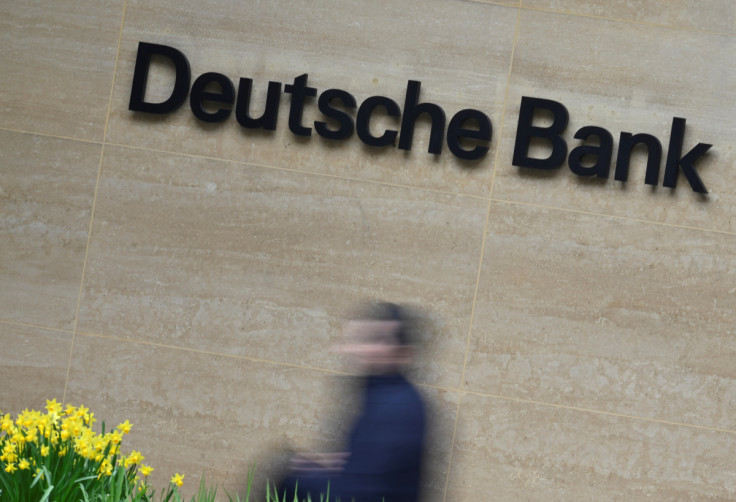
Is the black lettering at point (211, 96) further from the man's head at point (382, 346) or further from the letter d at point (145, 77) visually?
the man's head at point (382, 346)

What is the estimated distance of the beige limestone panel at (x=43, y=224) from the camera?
185 inches

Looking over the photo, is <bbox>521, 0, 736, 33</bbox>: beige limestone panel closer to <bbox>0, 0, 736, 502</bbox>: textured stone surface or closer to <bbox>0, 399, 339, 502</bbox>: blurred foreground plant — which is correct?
A: <bbox>0, 0, 736, 502</bbox>: textured stone surface

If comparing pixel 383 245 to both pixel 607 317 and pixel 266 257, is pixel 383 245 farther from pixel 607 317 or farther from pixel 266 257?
pixel 607 317

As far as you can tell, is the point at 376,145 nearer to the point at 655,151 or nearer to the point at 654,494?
the point at 655,151

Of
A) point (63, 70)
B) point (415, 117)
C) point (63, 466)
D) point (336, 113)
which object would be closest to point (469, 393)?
point (415, 117)

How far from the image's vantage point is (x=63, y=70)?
4703 mm

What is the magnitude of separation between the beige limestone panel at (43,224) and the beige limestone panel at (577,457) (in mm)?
2600

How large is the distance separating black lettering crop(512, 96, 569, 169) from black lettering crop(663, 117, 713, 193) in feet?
2.09

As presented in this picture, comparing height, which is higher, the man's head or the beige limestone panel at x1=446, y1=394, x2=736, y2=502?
the man's head

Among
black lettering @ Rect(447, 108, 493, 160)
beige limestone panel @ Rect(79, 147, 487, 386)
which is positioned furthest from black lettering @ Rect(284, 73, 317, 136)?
black lettering @ Rect(447, 108, 493, 160)

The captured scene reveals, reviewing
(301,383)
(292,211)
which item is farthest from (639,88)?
(301,383)

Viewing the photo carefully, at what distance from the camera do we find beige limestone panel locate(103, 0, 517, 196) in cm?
461

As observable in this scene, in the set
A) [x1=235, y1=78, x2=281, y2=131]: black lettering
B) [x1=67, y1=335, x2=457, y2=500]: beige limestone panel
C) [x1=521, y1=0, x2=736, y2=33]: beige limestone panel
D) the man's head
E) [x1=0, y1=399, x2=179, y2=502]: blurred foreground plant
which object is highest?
[x1=521, y1=0, x2=736, y2=33]: beige limestone panel

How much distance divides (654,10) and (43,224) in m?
4.02
